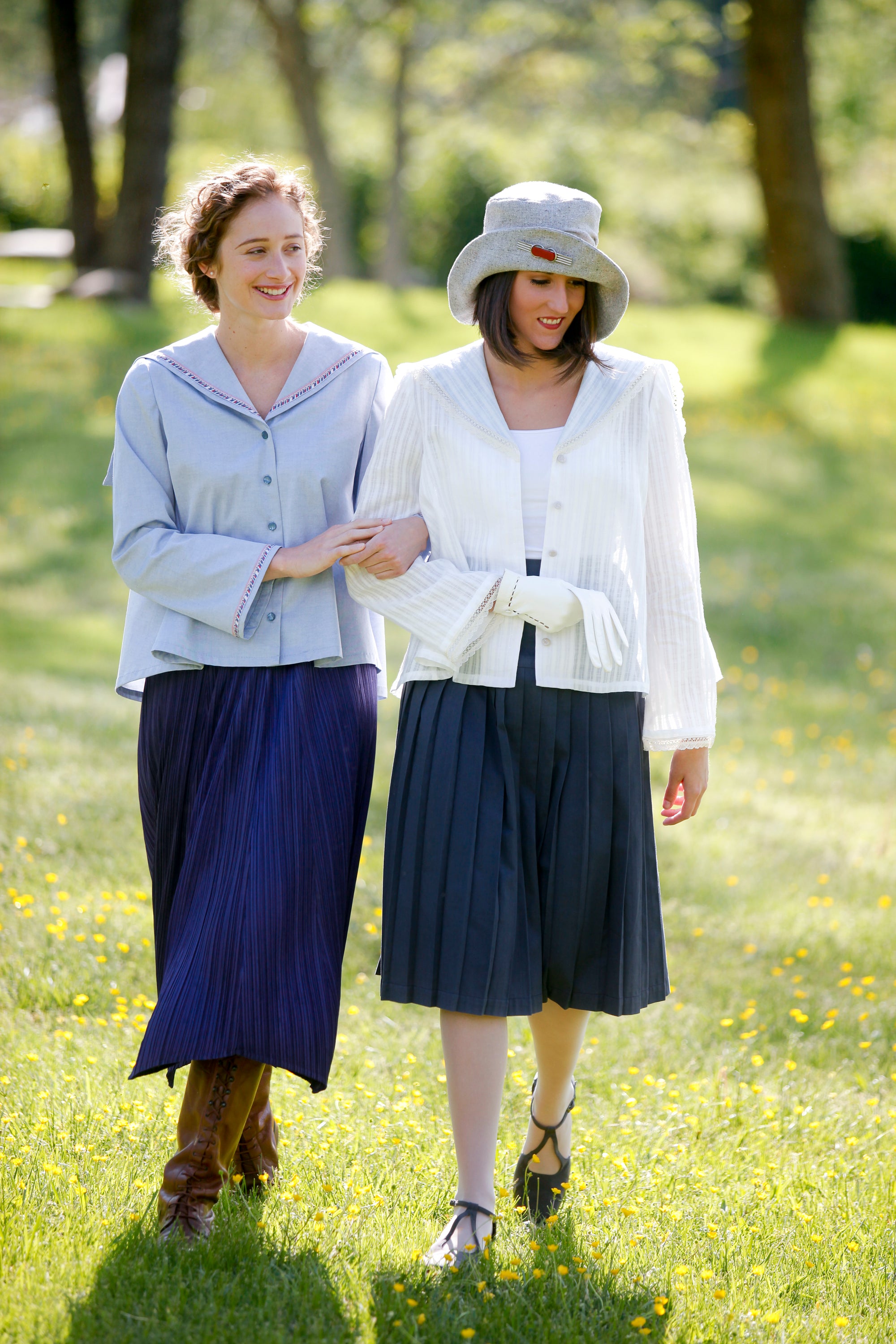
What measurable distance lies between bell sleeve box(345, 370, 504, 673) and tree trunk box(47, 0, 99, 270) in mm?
17765

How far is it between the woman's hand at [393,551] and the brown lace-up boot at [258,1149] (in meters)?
1.17

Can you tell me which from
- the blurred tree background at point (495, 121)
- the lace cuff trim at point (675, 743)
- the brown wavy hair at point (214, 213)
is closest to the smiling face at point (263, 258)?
the brown wavy hair at point (214, 213)

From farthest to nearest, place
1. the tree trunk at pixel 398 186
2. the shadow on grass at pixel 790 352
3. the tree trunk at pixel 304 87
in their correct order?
the tree trunk at pixel 304 87, the tree trunk at pixel 398 186, the shadow on grass at pixel 790 352

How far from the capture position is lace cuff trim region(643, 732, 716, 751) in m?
3.26

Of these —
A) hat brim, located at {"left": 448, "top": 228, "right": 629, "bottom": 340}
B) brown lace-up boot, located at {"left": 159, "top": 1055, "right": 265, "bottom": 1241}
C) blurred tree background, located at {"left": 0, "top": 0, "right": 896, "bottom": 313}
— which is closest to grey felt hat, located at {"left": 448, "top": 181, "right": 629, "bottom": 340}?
hat brim, located at {"left": 448, "top": 228, "right": 629, "bottom": 340}

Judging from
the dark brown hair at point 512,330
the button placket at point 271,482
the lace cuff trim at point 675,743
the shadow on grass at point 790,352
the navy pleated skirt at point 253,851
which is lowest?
the navy pleated skirt at point 253,851

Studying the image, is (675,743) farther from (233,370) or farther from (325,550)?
(233,370)

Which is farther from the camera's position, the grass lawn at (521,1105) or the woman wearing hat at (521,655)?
the woman wearing hat at (521,655)

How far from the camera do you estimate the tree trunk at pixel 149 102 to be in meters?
16.6

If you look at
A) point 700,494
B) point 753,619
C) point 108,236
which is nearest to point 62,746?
point 753,619

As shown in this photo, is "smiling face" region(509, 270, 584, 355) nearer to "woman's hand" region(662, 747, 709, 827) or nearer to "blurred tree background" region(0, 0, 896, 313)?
"woman's hand" region(662, 747, 709, 827)

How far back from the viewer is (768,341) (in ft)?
58.3

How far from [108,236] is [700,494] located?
899 centimetres

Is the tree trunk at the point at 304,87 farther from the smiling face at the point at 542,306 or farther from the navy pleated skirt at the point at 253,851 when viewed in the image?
the navy pleated skirt at the point at 253,851
